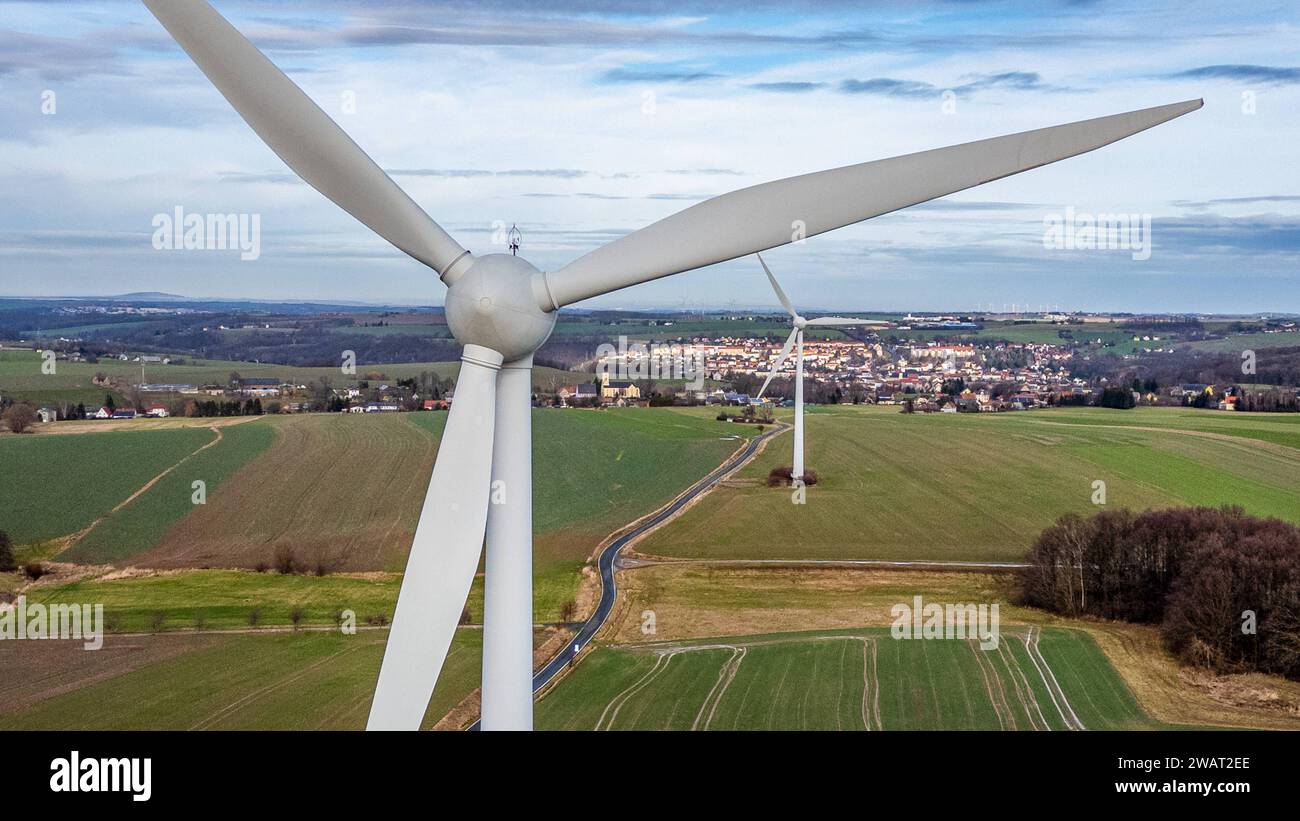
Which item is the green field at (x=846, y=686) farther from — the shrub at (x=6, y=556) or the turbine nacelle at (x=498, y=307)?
the shrub at (x=6, y=556)

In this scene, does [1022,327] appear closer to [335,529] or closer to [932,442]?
[932,442]

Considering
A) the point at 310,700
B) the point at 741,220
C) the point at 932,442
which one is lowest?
the point at 310,700

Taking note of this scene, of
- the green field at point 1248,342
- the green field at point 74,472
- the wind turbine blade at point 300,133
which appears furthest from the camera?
the green field at point 1248,342

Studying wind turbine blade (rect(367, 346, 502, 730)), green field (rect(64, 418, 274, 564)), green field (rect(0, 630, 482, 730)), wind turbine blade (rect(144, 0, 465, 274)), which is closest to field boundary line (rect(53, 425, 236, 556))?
green field (rect(64, 418, 274, 564))

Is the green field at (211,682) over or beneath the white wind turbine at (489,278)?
beneath

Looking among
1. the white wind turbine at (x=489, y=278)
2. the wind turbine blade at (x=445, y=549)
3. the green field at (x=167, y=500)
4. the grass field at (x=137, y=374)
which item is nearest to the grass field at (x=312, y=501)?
the green field at (x=167, y=500)

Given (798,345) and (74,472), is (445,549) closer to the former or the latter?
(798,345)

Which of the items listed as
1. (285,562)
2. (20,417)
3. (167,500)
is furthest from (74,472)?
(285,562)
